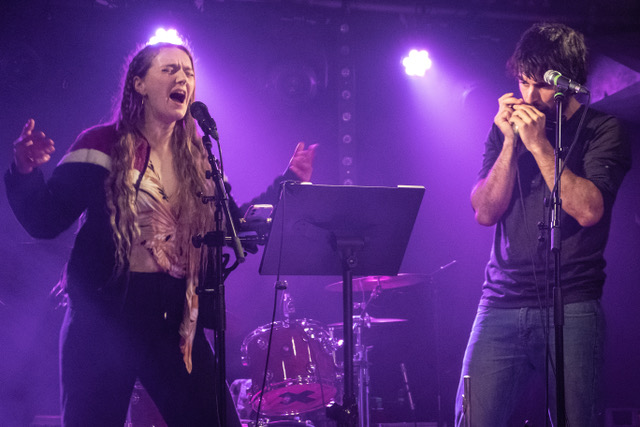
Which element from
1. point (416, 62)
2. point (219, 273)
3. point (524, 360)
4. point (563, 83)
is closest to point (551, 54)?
point (563, 83)

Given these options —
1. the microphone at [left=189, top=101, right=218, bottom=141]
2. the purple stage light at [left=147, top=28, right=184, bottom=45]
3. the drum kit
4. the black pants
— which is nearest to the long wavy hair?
the black pants

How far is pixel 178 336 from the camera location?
2.50m

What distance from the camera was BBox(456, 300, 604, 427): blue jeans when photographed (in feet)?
8.35

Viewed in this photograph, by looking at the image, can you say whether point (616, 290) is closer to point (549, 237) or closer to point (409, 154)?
point (409, 154)

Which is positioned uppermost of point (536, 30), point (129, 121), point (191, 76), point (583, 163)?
point (536, 30)

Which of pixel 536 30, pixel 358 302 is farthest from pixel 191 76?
pixel 358 302

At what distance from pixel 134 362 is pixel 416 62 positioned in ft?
21.2

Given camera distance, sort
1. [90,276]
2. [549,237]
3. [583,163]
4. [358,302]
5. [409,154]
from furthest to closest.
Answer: [409,154], [358,302], [583,163], [549,237], [90,276]

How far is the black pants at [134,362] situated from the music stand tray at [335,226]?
503 millimetres

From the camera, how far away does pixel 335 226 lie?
2.80m

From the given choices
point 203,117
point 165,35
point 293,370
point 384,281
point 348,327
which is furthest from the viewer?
point 165,35

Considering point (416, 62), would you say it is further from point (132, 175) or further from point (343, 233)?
point (132, 175)

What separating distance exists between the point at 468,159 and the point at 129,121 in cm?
619

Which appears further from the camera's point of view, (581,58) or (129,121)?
(581,58)
